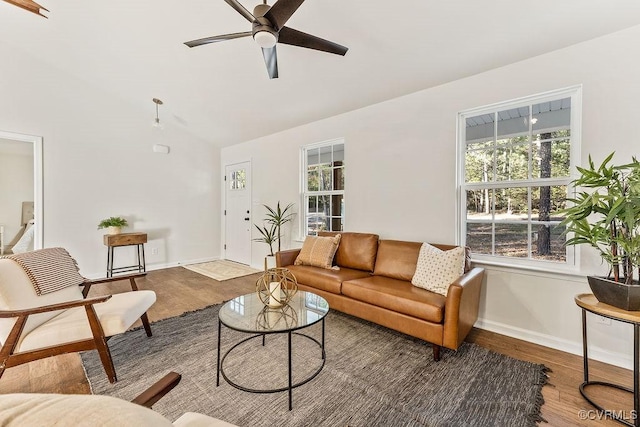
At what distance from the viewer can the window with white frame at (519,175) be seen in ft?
8.00

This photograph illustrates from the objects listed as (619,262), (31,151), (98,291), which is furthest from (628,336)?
(31,151)

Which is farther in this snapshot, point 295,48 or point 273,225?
point 273,225

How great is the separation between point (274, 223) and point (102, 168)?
121 inches

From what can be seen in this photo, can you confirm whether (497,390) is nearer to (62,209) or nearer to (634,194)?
(634,194)

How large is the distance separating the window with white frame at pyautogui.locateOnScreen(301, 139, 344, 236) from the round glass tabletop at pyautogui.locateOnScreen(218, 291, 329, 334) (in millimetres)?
2075

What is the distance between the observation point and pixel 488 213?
9.36ft

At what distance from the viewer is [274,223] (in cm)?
495

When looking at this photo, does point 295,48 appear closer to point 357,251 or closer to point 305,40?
point 305,40

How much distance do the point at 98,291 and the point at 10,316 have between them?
2768mm

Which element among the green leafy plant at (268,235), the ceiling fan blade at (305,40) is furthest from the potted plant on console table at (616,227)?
the green leafy plant at (268,235)

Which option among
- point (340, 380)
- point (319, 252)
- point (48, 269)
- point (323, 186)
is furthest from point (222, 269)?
point (340, 380)

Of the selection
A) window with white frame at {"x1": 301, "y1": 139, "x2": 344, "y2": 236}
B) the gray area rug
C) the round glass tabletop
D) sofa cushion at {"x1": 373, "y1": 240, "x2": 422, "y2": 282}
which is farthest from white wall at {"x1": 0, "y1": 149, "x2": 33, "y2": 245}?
sofa cushion at {"x1": 373, "y1": 240, "x2": 422, "y2": 282}

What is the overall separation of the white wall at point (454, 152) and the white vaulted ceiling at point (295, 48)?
0.16 m

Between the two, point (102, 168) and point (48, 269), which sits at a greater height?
point (102, 168)
